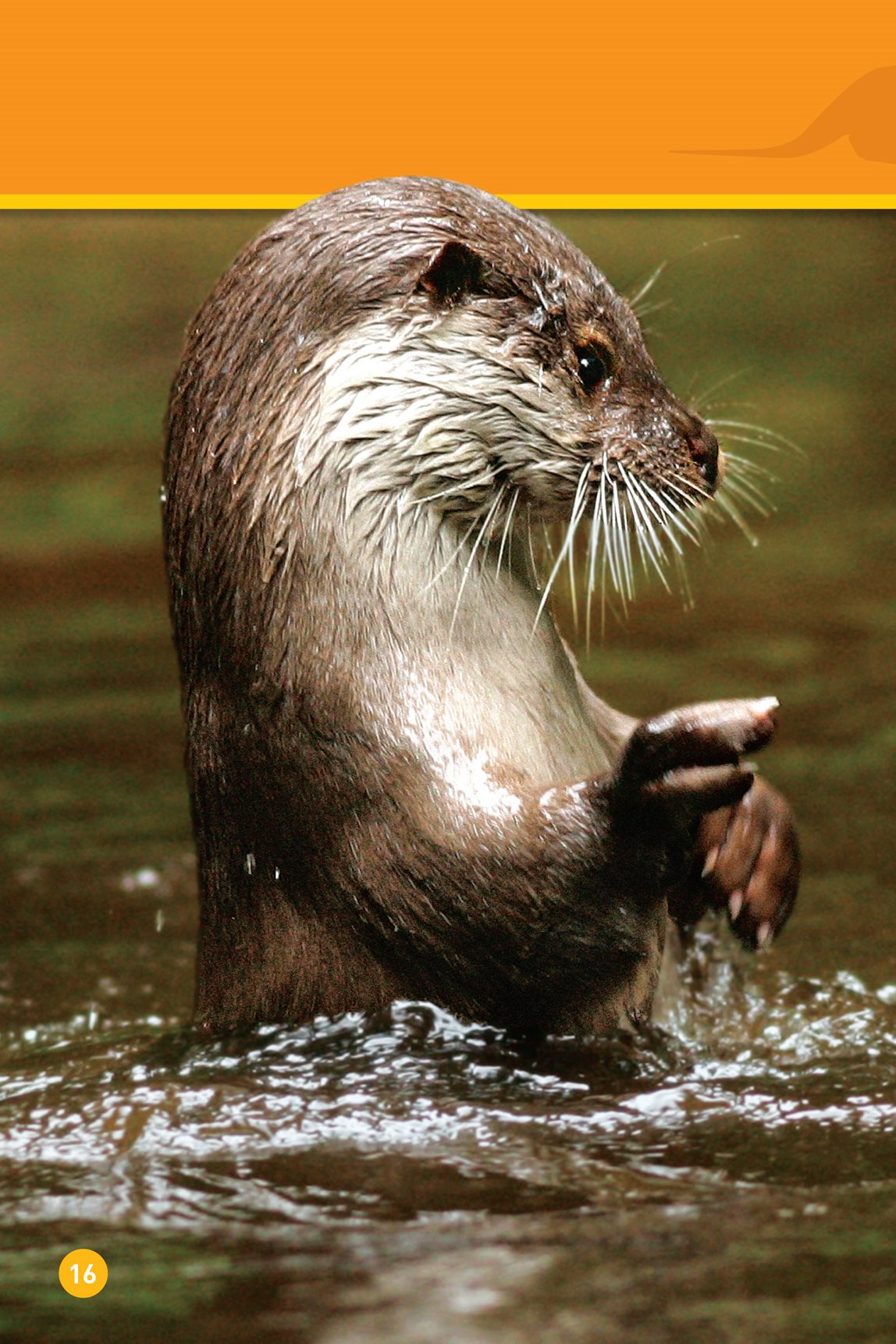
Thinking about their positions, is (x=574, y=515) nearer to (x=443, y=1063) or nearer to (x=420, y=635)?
(x=420, y=635)

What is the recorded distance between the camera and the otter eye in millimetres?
3357

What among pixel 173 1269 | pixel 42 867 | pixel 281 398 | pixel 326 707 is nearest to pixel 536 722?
pixel 326 707

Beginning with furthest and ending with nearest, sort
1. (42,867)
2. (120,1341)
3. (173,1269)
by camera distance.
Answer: (42,867) < (173,1269) < (120,1341)

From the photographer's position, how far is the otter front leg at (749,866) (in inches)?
119

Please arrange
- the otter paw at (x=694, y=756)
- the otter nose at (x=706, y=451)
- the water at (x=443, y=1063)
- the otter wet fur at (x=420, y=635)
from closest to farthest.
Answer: the water at (x=443, y=1063), the otter paw at (x=694, y=756), the otter wet fur at (x=420, y=635), the otter nose at (x=706, y=451)

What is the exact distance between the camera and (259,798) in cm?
317

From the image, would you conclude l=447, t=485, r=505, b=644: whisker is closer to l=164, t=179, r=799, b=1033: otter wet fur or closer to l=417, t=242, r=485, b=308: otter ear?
l=164, t=179, r=799, b=1033: otter wet fur

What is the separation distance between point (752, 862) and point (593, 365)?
2.84 ft

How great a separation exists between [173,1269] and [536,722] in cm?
107

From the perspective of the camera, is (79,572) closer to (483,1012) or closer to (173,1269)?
(483,1012)

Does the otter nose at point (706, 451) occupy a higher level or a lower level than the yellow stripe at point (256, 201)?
lower

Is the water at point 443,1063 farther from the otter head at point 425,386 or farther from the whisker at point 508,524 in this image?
the whisker at point 508,524
